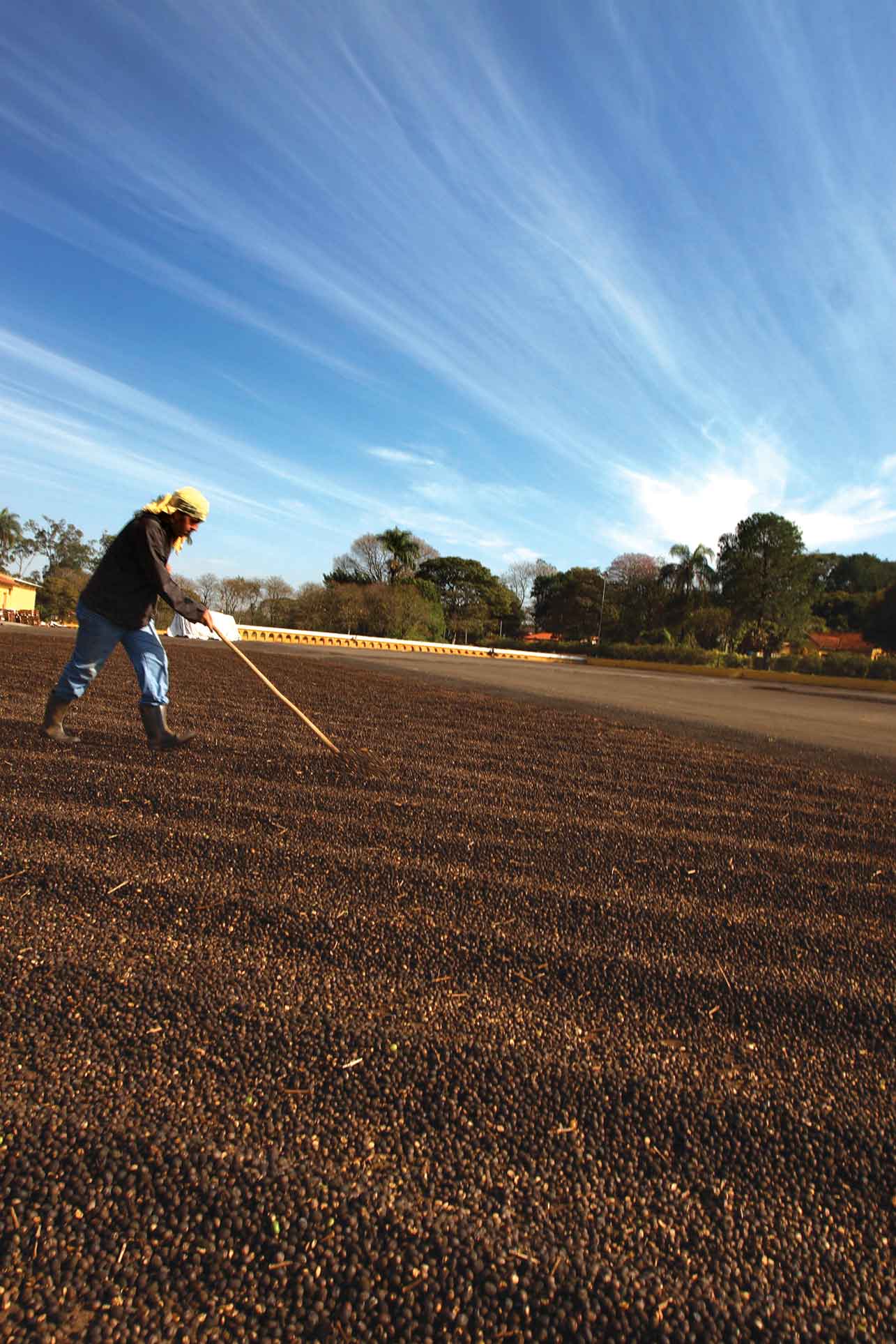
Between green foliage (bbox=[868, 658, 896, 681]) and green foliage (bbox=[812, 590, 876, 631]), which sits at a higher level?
green foliage (bbox=[812, 590, 876, 631])

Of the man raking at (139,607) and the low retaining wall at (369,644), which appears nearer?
the man raking at (139,607)

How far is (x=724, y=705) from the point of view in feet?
38.9

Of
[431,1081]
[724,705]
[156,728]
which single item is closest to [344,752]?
[156,728]

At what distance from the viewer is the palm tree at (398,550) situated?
5222cm

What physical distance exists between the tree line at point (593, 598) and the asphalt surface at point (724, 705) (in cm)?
2325

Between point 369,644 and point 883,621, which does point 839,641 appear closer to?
point 883,621

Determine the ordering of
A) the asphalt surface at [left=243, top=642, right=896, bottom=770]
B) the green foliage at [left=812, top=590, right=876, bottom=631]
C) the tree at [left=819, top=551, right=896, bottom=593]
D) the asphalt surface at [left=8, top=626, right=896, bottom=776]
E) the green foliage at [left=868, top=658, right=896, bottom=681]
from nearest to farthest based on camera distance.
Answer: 1. the asphalt surface at [left=8, top=626, right=896, bottom=776]
2. the asphalt surface at [left=243, top=642, right=896, bottom=770]
3. the green foliage at [left=868, top=658, right=896, bottom=681]
4. the green foliage at [left=812, top=590, right=876, bottom=631]
5. the tree at [left=819, top=551, right=896, bottom=593]

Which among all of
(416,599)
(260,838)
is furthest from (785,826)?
(416,599)

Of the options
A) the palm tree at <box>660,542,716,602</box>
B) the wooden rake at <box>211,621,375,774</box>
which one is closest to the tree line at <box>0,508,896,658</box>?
the palm tree at <box>660,542,716,602</box>

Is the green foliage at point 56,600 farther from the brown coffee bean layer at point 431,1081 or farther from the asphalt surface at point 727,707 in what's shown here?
the brown coffee bean layer at point 431,1081

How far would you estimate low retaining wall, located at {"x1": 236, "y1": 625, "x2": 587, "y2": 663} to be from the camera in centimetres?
3309

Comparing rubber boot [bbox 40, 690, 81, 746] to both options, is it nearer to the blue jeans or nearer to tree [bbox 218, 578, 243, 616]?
the blue jeans

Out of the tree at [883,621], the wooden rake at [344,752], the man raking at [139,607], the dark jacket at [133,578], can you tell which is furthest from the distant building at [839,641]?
the dark jacket at [133,578]

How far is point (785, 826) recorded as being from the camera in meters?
3.69
